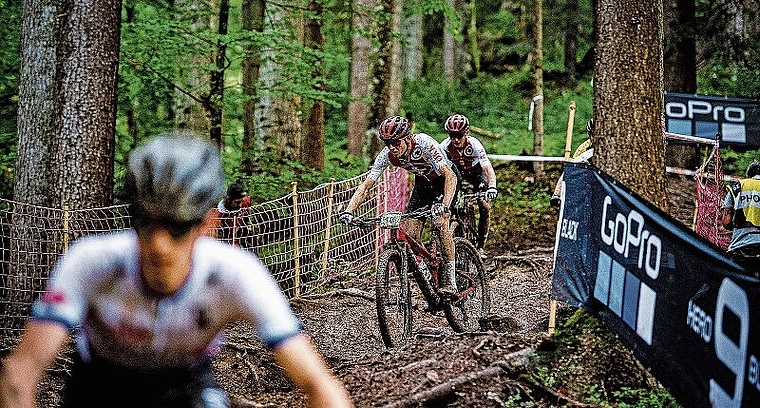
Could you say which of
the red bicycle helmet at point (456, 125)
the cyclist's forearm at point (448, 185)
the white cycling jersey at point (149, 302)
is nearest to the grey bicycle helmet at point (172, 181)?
the white cycling jersey at point (149, 302)

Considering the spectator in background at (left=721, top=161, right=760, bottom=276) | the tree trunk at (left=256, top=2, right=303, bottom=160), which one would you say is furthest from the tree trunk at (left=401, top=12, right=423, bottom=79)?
the spectator in background at (left=721, top=161, right=760, bottom=276)

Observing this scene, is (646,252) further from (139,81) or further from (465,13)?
(465,13)

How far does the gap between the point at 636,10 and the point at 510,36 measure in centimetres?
3062

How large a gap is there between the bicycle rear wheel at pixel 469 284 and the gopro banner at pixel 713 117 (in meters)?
6.82

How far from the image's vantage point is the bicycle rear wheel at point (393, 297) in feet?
30.1

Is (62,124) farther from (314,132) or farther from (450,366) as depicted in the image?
(314,132)

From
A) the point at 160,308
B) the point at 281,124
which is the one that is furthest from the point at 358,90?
the point at 160,308

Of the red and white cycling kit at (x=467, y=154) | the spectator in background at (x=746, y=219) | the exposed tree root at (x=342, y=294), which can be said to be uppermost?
the red and white cycling kit at (x=467, y=154)

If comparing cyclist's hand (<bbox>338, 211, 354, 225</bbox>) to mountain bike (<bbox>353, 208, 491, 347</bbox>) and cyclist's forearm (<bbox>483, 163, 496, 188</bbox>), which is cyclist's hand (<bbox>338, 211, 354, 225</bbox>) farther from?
cyclist's forearm (<bbox>483, 163, 496, 188</bbox>)

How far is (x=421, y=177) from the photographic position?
32.7 ft

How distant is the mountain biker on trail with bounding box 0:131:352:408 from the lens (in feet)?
7.94

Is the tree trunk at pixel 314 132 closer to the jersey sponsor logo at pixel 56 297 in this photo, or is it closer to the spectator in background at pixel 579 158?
the spectator in background at pixel 579 158

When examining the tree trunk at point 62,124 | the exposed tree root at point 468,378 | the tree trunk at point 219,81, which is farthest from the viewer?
the tree trunk at point 219,81

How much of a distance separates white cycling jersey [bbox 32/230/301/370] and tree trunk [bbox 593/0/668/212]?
6.14 meters
